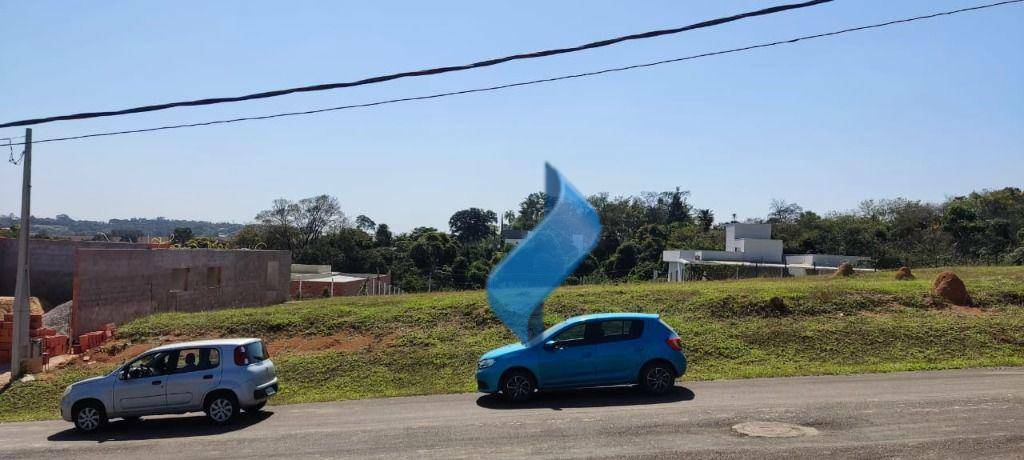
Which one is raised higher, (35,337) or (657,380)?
(657,380)

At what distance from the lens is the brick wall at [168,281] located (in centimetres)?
2114

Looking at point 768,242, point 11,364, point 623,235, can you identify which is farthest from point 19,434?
point 623,235

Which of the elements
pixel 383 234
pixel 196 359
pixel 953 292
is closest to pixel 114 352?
pixel 196 359

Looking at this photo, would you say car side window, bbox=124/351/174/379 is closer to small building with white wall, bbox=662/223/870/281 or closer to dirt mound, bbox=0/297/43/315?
dirt mound, bbox=0/297/43/315

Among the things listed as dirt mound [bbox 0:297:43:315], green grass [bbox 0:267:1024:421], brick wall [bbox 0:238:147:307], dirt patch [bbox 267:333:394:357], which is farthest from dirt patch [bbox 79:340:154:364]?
brick wall [bbox 0:238:147:307]

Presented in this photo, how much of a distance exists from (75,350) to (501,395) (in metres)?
13.2

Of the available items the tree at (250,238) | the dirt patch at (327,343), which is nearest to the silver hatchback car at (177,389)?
the dirt patch at (327,343)

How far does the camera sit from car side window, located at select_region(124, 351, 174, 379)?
12.4 meters

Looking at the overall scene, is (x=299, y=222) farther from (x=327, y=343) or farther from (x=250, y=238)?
(x=327, y=343)

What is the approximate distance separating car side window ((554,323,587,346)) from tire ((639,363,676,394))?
115 centimetres

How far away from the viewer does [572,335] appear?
12.4 m

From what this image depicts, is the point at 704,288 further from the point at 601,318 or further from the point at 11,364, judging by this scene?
the point at 11,364

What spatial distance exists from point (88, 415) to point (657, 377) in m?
9.50

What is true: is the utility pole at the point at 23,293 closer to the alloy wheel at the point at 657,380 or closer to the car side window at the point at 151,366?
the car side window at the point at 151,366
